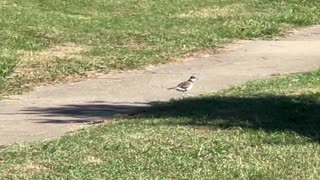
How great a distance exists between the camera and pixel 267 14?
21.3 meters

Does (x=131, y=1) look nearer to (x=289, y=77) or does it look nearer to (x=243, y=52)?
(x=243, y=52)

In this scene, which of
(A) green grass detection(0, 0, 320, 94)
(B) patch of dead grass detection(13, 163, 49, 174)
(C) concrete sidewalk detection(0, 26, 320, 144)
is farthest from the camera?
(A) green grass detection(0, 0, 320, 94)

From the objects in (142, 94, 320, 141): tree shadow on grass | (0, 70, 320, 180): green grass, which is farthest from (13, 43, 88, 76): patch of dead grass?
(0, 70, 320, 180): green grass

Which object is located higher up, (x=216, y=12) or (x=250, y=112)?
(x=250, y=112)

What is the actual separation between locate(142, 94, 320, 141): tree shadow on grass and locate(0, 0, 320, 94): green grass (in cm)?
284

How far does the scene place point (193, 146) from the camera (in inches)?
350

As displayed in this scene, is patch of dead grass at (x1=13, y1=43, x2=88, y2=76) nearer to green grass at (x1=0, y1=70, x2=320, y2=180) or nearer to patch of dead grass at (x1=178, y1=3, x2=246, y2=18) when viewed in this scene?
green grass at (x1=0, y1=70, x2=320, y2=180)

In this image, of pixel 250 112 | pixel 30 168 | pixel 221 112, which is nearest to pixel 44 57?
pixel 221 112

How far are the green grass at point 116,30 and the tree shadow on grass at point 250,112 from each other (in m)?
2.84

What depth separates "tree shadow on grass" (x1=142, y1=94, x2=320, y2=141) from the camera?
32.5 ft

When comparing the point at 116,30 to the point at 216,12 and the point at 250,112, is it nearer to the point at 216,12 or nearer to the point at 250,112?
the point at 216,12

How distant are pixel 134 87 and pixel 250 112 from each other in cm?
308

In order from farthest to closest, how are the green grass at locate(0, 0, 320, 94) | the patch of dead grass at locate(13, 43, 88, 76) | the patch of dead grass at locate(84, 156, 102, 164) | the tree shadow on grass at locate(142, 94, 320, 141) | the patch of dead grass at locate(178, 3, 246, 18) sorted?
the patch of dead grass at locate(178, 3, 246, 18) < the green grass at locate(0, 0, 320, 94) < the patch of dead grass at locate(13, 43, 88, 76) < the tree shadow on grass at locate(142, 94, 320, 141) < the patch of dead grass at locate(84, 156, 102, 164)

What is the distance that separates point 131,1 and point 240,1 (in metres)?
2.30
